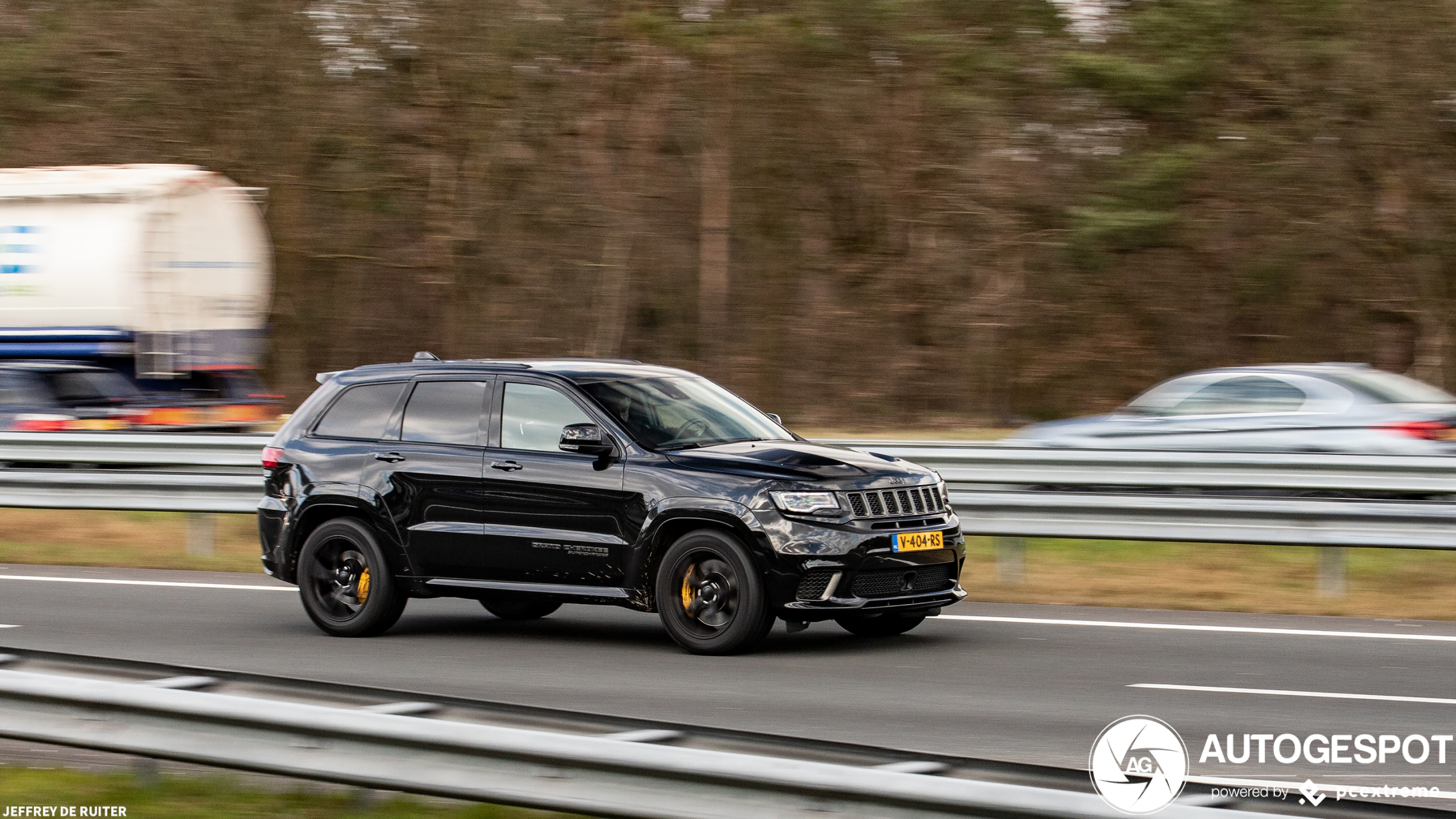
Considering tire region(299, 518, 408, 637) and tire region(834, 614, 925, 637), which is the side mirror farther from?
tire region(834, 614, 925, 637)

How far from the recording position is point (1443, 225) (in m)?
25.3

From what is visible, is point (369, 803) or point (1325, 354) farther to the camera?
point (1325, 354)

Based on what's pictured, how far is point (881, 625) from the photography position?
9828mm

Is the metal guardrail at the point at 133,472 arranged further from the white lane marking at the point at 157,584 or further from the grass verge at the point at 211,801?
the grass verge at the point at 211,801

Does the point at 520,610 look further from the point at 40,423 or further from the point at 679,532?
the point at 40,423

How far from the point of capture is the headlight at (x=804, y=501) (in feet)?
28.8

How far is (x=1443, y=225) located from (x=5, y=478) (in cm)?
2028

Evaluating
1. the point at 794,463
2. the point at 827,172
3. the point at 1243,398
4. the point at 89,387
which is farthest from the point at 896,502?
the point at 827,172

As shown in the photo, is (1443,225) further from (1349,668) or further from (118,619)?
(118,619)

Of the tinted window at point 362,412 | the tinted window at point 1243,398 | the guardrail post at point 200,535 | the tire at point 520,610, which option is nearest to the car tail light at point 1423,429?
the tinted window at point 1243,398

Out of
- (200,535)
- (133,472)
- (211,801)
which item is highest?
(133,472)

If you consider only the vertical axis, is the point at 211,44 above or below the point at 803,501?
above

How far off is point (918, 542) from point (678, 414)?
163cm

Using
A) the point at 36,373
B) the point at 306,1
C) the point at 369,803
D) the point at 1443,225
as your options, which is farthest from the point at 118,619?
the point at 1443,225
